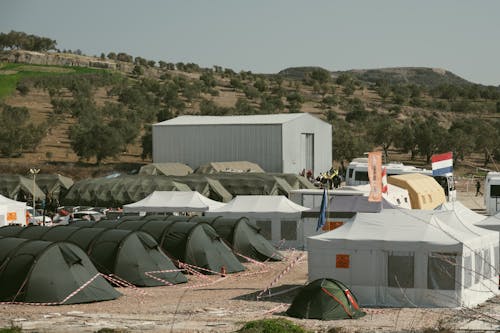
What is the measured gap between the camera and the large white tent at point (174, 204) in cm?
3616

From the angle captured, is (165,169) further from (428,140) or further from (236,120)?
(428,140)

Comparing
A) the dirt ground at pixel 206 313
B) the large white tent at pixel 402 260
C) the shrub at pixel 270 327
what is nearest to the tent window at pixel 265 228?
the dirt ground at pixel 206 313

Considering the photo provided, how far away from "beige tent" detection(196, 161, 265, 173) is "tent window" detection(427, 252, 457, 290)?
36774 mm

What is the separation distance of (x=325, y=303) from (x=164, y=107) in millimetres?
89434

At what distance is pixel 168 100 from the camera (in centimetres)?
10688

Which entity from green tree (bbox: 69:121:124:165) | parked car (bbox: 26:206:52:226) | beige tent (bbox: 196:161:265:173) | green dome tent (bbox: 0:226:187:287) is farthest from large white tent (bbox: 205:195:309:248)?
green tree (bbox: 69:121:124:165)

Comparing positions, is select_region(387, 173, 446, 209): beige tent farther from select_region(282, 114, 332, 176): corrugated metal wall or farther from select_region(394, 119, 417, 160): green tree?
select_region(394, 119, 417, 160): green tree

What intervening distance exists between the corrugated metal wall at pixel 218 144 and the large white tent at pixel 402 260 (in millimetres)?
39300

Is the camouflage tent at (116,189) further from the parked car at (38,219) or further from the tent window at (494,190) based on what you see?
the tent window at (494,190)

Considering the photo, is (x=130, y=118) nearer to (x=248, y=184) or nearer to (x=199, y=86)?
(x=199, y=86)

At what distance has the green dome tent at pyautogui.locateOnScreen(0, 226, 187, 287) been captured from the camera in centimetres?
2328

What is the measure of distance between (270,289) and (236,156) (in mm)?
39299

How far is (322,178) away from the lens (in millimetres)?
58500

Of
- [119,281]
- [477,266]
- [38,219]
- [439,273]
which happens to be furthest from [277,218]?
[439,273]
